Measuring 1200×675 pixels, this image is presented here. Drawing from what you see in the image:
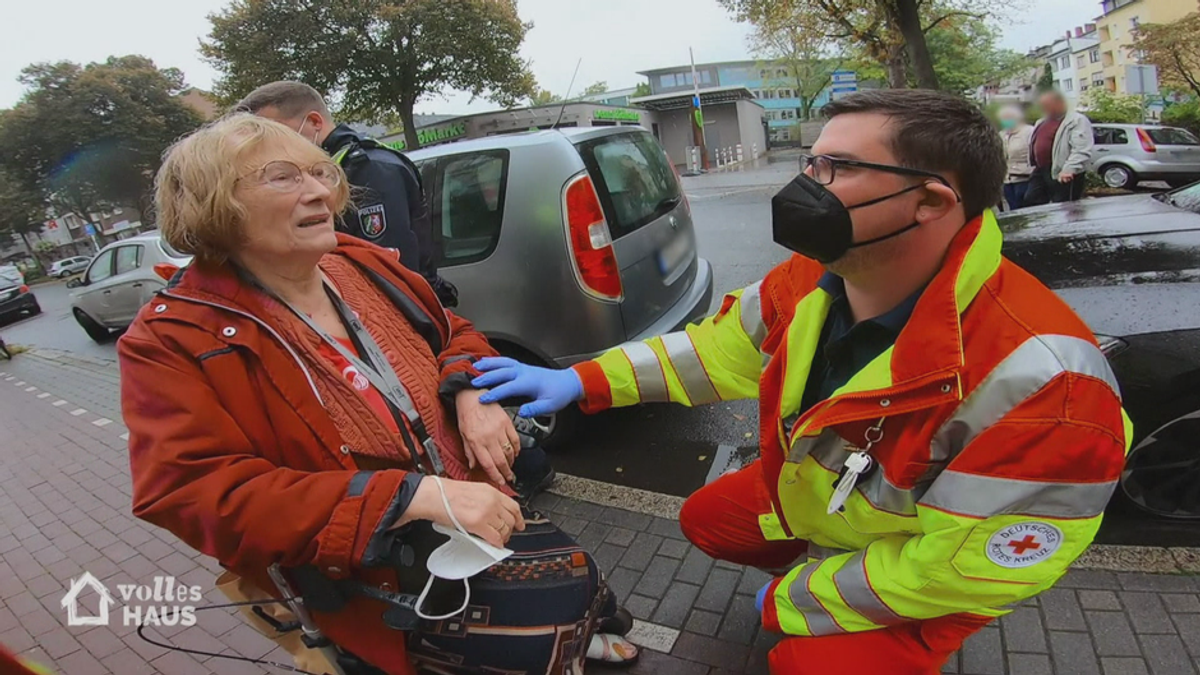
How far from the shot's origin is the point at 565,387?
1.85 metres

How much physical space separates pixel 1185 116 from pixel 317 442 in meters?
26.3

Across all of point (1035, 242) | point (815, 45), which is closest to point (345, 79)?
point (815, 45)

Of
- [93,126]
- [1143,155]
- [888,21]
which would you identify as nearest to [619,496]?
[888,21]

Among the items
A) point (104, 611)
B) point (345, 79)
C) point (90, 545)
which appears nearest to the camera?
point (104, 611)

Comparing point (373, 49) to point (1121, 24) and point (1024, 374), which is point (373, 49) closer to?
point (1024, 374)

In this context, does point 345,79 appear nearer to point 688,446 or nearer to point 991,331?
point 688,446

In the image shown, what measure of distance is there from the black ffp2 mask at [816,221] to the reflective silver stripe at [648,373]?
1.93 feet

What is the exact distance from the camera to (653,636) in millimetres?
2311

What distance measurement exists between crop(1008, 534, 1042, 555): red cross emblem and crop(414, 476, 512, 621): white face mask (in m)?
0.97

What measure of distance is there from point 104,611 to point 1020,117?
5.23 metres

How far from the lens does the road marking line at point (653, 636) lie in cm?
227

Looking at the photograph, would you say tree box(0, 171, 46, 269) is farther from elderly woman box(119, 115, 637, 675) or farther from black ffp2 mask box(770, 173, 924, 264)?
black ffp2 mask box(770, 173, 924, 264)

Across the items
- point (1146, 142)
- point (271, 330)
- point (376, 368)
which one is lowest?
point (376, 368)

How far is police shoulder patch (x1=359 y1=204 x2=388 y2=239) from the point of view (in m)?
2.73
